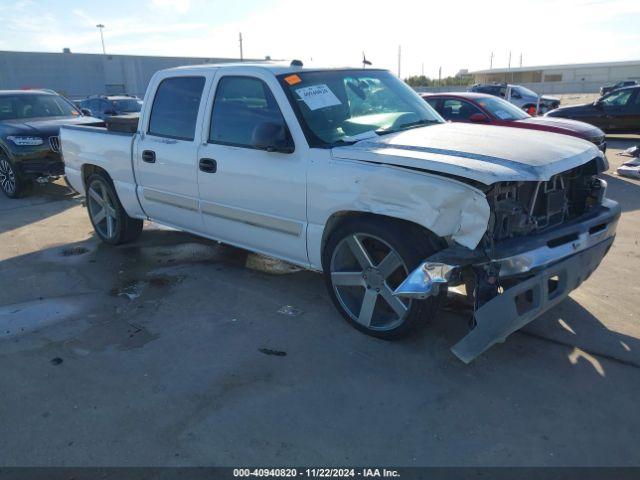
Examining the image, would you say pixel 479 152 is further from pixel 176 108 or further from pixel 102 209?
pixel 102 209

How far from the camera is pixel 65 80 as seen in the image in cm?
4922

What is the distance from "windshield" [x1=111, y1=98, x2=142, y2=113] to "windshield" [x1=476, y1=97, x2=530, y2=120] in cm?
1283

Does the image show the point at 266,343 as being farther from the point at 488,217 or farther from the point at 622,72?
the point at 622,72

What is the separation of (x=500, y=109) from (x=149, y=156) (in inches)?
297

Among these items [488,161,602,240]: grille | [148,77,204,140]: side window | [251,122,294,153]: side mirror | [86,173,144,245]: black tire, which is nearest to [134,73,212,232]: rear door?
[148,77,204,140]: side window

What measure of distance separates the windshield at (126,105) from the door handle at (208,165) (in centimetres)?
1539

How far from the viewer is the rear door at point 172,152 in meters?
4.70

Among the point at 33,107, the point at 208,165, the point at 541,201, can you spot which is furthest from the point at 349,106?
the point at 33,107

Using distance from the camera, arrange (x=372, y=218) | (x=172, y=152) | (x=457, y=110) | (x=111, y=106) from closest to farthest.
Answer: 1. (x=372, y=218)
2. (x=172, y=152)
3. (x=457, y=110)
4. (x=111, y=106)

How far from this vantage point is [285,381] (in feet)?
10.9

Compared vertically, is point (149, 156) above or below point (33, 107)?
below

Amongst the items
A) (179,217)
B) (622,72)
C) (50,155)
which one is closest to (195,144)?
(179,217)

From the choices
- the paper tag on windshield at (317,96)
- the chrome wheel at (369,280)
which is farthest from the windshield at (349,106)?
the chrome wheel at (369,280)

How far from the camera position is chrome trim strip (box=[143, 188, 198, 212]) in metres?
4.86
